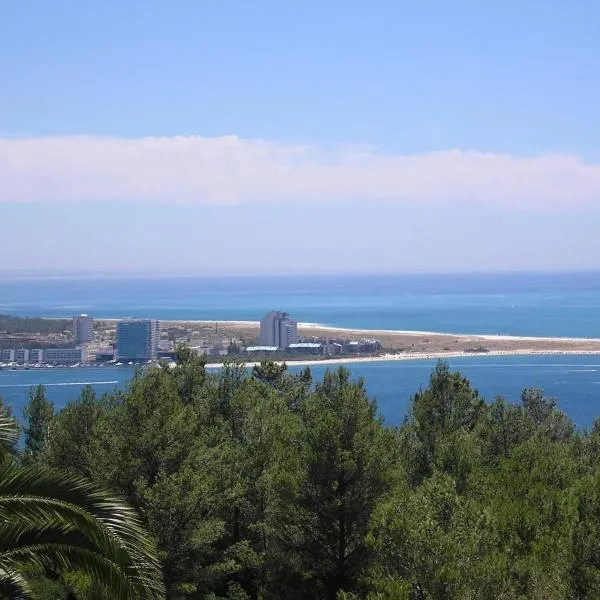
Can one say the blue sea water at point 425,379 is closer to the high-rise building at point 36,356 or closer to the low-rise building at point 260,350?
the high-rise building at point 36,356

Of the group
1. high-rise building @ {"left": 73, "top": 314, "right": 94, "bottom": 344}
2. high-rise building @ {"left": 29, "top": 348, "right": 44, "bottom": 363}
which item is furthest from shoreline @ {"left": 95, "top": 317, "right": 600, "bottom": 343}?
high-rise building @ {"left": 29, "top": 348, "right": 44, "bottom": 363}

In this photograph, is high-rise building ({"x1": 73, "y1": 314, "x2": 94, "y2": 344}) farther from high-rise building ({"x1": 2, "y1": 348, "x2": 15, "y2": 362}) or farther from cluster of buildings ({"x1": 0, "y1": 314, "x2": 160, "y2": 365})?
high-rise building ({"x1": 2, "y1": 348, "x2": 15, "y2": 362})

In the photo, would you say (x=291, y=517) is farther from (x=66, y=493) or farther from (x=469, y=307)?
(x=469, y=307)

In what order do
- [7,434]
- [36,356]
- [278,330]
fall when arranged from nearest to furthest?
[7,434]
[36,356]
[278,330]

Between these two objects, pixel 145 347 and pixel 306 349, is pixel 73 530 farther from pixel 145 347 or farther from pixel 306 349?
pixel 306 349

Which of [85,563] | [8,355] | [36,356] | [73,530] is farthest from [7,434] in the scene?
[8,355]

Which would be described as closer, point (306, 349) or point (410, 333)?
point (306, 349)

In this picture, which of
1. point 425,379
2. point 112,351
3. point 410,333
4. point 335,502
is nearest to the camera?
point 335,502
